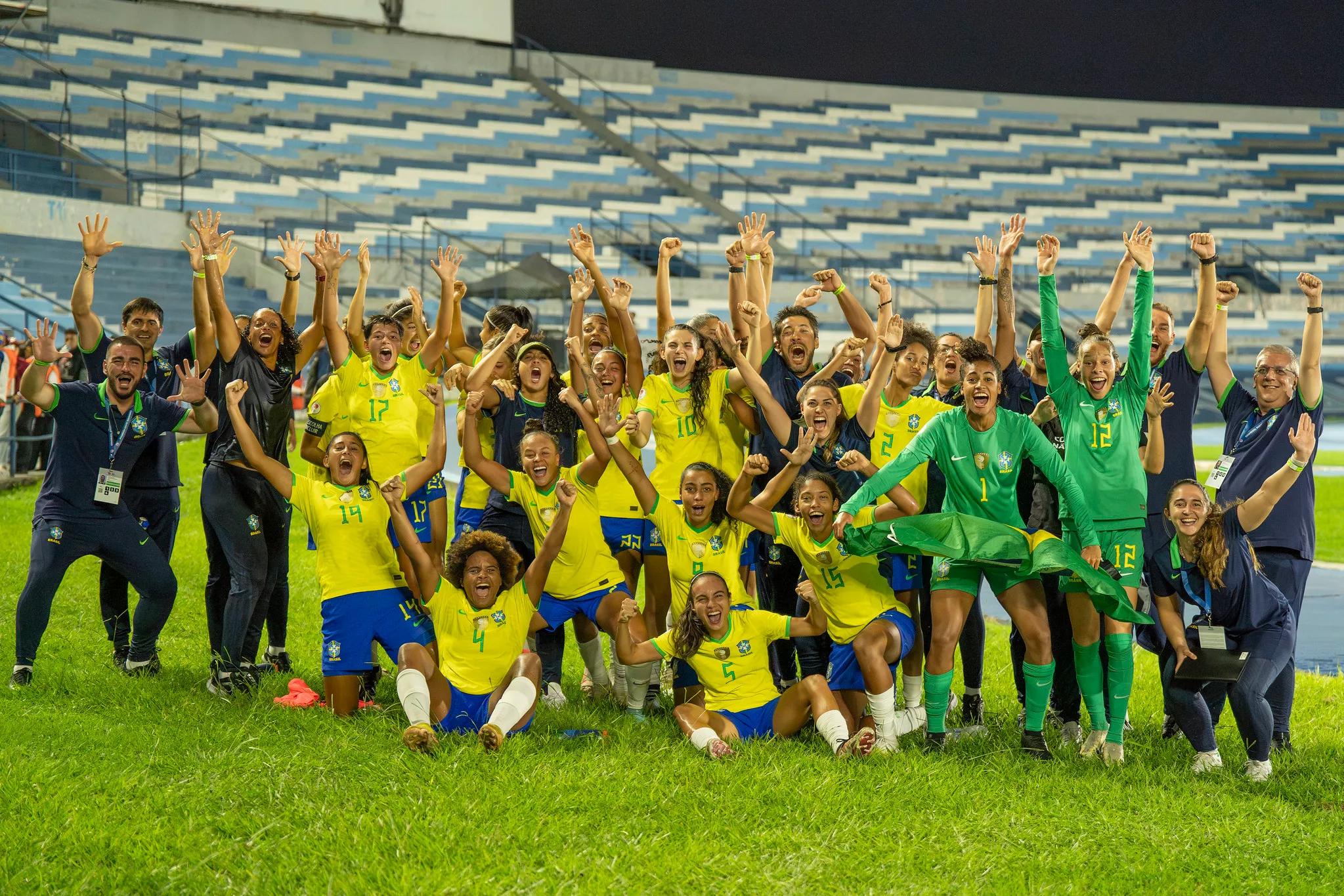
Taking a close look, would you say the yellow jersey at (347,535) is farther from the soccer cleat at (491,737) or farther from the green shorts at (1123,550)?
the green shorts at (1123,550)

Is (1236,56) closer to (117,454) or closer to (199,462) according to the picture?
(199,462)

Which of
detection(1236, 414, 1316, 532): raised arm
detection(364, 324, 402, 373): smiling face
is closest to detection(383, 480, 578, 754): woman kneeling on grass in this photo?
detection(364, 324, 402, 373): smiling face

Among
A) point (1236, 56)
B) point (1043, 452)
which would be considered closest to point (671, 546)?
point (1043, 452)

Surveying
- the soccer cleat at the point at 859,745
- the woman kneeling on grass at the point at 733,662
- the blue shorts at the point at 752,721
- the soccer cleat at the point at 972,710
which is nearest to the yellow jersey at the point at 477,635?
the woman kneeling on grass at the point at 733,662

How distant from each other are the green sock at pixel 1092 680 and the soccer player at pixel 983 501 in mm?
168

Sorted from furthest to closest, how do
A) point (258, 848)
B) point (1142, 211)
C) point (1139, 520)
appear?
point (1142, 211)
point (1139, 520)
point (258, 848)

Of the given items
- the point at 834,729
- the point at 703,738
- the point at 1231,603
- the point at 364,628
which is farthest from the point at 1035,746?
the point at 364,628

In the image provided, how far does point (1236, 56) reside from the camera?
36.2 meters

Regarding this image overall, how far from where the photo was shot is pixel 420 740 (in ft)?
18.4

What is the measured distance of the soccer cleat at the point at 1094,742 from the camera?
5949 millimetres

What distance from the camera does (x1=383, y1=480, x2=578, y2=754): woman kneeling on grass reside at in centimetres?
599

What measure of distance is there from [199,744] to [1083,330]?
15.4 ft

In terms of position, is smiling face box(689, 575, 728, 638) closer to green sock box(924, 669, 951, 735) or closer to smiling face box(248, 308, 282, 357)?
green sock box(924, 669, 951, 735)

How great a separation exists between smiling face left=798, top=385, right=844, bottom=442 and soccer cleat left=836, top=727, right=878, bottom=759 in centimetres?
148
